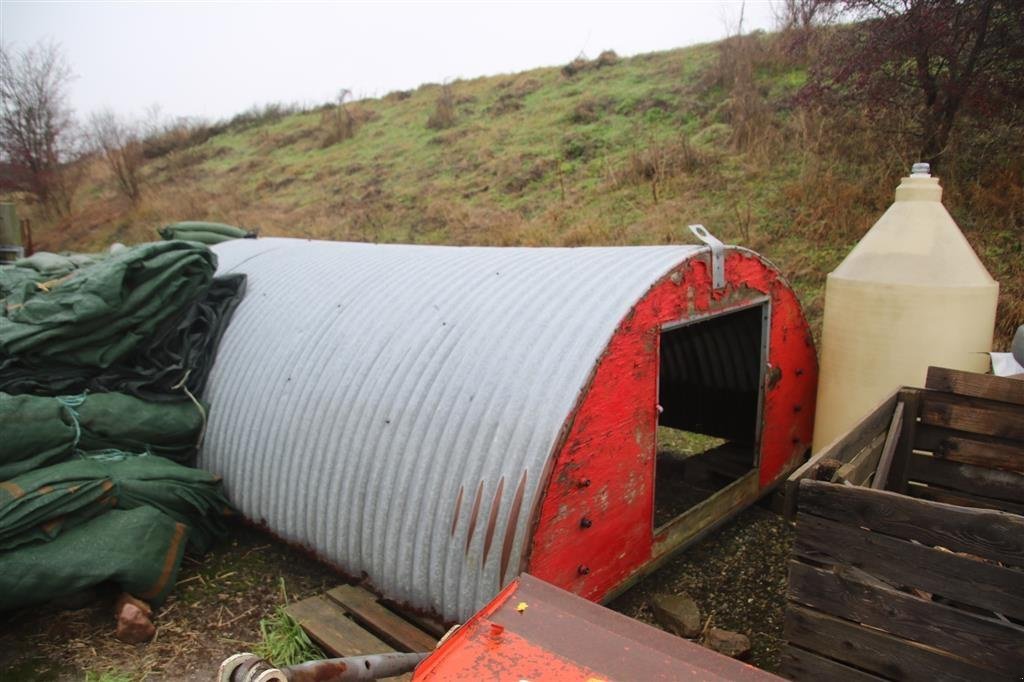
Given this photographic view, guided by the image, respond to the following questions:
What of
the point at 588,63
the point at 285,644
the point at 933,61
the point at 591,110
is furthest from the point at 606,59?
the point at 285,644

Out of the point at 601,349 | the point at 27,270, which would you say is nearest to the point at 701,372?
the point at 601,349

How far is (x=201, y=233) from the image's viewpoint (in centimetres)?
809

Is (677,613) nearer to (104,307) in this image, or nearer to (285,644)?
(285,644)

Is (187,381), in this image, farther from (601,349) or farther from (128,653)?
(601,349)

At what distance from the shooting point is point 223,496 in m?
5.25

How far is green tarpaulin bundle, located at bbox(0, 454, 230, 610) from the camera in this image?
159 inches

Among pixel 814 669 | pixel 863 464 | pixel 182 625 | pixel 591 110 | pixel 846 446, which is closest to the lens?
pixel 814 669

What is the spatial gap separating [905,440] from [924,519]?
190cm

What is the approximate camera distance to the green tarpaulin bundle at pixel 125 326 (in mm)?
5102

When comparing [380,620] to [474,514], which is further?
[380,620]

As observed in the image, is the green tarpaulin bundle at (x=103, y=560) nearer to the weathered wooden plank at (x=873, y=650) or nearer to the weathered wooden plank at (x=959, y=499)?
the weathered wooden plank at (x=873, y=650)

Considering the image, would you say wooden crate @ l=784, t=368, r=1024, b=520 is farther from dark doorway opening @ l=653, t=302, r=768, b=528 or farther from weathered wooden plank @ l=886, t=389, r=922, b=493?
dark doorway opening @ l=653, t=302, r=768, b=528

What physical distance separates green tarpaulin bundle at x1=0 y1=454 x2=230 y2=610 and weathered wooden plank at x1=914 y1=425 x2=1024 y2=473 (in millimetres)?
4684

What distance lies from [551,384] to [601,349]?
1.04 feet
